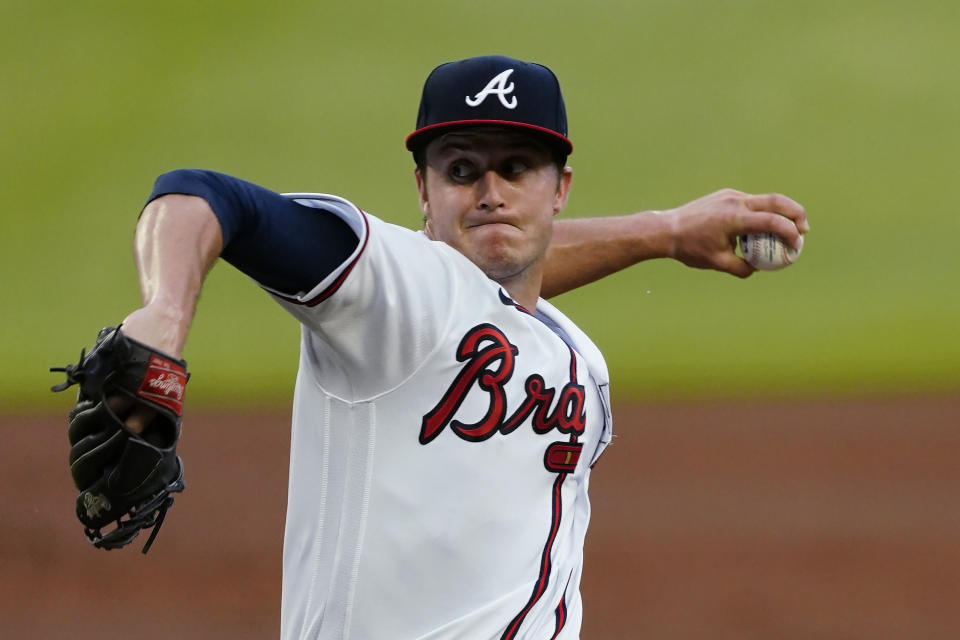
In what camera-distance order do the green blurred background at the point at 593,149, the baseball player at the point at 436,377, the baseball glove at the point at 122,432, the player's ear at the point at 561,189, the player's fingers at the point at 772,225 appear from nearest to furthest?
1. the baseball glove at the point at 122,432
2. the baseball player at the point at 436,377
3. the player's ear at the point at 561,189
4. the player's fingers at the point at 772,225
5. the green blurred background at the point at 593,149

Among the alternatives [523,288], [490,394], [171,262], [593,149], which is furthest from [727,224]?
[593,149]

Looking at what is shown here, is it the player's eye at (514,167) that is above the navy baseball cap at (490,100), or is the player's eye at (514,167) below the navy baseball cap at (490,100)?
below

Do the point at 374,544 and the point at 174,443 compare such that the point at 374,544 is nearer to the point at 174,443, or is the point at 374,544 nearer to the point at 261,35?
the point at 174,443

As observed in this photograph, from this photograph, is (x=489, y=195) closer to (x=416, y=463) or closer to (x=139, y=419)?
(x=416, y=463)

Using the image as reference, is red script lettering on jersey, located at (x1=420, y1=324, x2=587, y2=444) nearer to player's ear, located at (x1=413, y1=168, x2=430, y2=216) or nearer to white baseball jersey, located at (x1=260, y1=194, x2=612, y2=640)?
white baseball jersey, located at (x1=260, y1=194, x2=612, y2=640)

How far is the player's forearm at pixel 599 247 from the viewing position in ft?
8.80

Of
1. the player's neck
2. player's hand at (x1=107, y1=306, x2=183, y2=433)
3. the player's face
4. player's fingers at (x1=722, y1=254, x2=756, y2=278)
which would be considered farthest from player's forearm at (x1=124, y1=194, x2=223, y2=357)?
player's fingers at (x1=722, y1=254, x2=756, y2=278)

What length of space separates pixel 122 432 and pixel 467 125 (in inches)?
34.6

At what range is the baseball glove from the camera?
1.25m

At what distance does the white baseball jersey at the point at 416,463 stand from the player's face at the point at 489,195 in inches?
3.4

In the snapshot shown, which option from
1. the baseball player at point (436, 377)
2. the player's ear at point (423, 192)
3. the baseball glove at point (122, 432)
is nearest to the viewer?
the baseball glove at point (122, 432)

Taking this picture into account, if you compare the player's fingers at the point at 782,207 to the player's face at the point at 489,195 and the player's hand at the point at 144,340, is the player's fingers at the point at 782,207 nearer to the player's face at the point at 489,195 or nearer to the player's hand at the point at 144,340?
the player's face at the point at 489,195

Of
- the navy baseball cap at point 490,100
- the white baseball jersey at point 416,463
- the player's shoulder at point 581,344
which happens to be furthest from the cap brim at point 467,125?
the player's shoulder at point 581,344

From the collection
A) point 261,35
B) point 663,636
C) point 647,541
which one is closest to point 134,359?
point 663,636
